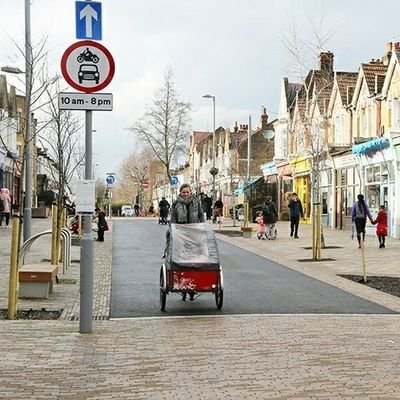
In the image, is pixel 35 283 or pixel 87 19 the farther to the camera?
pixel 35 283

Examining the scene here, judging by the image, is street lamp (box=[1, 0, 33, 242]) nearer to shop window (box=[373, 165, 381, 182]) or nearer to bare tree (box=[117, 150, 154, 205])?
shop window (box=[373, 165, 381, 182])

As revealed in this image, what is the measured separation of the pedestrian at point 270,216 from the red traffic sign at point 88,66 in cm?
1919

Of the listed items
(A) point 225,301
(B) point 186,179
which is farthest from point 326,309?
(B) point 186,179

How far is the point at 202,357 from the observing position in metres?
7.37

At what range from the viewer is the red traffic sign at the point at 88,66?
8609 millimetres

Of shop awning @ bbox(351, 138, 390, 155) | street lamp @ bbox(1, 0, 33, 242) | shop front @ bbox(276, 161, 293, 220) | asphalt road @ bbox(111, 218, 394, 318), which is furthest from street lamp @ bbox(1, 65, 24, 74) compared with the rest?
shop front @ bbox(276, 161, 293, 220)

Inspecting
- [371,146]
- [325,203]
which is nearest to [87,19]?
[371,146]

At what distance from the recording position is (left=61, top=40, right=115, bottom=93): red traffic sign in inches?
339

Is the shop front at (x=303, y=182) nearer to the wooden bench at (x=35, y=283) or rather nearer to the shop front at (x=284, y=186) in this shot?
the shop front at (x=284, y=186)

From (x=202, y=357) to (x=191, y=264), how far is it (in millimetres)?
3121

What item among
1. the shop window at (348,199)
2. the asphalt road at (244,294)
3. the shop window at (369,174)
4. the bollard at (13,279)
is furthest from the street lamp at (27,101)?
the shop window at (348,199)

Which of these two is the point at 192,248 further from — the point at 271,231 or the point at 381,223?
the point at 271,231

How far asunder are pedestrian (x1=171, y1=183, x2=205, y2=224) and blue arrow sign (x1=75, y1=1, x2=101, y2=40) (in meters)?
3.35

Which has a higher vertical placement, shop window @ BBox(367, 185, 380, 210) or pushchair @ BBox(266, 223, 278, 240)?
shop window @ BBox(367, 185, 380, 210)
